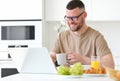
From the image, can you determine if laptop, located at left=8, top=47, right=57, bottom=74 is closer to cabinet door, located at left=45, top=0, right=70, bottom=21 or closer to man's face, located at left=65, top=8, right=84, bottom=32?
man's face, located at left=65, top=8, right=84, bottom=32

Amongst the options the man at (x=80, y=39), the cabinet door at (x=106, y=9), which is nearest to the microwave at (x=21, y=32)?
the cabinet door at (x=106, y=9)

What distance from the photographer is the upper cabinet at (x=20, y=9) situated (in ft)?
13.8

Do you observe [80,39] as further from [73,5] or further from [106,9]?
[106,9]

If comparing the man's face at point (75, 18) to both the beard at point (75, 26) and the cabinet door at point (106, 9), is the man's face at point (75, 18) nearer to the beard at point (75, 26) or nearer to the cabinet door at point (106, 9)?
the beard at point (75, 26)

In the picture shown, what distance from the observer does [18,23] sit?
167 inches

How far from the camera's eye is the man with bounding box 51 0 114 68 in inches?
105

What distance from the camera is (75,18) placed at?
8.87 feet

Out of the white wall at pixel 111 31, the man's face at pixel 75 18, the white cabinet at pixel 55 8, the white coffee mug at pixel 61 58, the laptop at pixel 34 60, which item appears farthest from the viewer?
the white wall at pixel 111 31

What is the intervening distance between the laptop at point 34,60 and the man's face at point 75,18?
0.84m

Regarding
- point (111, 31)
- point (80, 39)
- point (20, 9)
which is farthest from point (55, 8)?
point (80, 39)

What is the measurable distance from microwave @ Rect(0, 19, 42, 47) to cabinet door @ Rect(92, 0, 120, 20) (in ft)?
2.63

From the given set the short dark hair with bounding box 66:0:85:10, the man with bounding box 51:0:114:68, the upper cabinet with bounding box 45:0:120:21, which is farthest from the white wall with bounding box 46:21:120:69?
the short dark hair with bounding box 66:0:85:10

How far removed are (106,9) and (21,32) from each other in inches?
48.8

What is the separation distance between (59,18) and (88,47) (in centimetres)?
168
